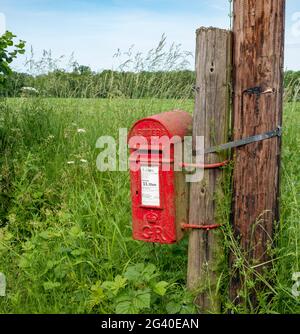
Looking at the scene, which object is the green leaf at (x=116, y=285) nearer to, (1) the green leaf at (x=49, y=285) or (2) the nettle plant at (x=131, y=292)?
(2) the nettle plant at (x=131, y=292)

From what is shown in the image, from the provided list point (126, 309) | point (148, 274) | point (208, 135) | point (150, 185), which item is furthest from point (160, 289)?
point (208, 135)

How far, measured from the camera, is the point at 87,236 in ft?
11.3

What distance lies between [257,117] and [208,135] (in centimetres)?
29

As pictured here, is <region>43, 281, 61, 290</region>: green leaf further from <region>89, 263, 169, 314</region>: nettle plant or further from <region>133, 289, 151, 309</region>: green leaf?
<region>133, 289, 151, 309</region>: green leaf

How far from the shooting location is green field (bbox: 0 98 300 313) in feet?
9.12

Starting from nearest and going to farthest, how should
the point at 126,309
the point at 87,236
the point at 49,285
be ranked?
the point at 126,309 → the point at 49,285 → the point at 87,236

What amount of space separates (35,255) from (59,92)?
12.9ft

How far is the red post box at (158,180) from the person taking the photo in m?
2.69

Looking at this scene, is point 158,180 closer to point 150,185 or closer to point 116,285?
point 150,185

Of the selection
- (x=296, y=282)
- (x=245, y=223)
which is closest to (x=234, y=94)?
(x=245, y=223)

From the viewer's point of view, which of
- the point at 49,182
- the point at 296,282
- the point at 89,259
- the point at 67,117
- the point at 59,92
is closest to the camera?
the point at 296,282

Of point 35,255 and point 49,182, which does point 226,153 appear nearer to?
point 35,255
